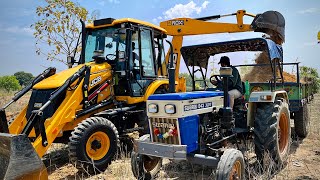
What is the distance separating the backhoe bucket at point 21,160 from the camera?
3.86 metres

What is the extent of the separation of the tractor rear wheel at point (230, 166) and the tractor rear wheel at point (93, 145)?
238cm

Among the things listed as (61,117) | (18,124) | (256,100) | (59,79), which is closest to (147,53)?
(59,79)

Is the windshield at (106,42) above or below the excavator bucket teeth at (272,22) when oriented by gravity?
below

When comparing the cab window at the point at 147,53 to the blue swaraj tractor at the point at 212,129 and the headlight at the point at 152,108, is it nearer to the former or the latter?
the blue swaraj tractor at the point at 212,129

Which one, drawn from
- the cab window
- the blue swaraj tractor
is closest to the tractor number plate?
the blue swaraj tractor

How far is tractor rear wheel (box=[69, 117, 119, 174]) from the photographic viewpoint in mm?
5129

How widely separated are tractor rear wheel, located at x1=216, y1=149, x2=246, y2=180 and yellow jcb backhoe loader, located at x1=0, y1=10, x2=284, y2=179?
132 cm

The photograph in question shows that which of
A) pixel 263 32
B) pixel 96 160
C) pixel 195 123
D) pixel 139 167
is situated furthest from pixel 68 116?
pixel 263 32

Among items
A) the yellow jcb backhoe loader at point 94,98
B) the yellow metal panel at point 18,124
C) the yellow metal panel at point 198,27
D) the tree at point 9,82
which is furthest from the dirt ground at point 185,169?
the tree at point 9,82

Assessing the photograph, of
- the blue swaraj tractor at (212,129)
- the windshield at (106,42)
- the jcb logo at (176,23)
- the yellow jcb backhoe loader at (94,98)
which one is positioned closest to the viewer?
the blue swaraj tractor at (212,129)

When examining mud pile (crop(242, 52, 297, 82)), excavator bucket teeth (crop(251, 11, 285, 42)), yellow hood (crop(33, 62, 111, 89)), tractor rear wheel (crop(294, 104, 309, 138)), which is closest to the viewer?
yellow hood (crop(33, 62, 111, 89))

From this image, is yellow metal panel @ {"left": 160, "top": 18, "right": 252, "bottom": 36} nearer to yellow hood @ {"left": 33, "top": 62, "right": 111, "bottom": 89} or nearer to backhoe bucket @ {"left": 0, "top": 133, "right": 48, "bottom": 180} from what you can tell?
yellow hood @ {"left": 33, "top": 62, "right": 111, "bottom": 89}

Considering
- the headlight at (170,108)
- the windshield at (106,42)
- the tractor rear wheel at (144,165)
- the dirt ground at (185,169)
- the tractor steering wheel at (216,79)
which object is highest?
the windshield at (106,42)

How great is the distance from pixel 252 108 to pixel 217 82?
2.84 feet
